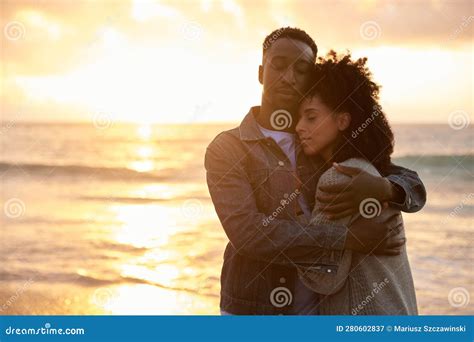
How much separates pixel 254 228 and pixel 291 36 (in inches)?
38.5

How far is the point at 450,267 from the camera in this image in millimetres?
7836

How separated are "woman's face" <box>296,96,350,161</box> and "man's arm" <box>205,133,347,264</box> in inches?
Answer: 13.6

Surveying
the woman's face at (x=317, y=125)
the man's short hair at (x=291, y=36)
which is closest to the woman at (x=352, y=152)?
the woman's face at (x=317, y=125)

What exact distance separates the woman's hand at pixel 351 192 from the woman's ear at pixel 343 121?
0.99 ft

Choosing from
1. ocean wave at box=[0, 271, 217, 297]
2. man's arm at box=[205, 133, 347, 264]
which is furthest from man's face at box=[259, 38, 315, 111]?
ocean wave at box=[0, 271, 217, 297]

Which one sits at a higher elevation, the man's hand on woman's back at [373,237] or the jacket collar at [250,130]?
the jacket collar at [250,130]

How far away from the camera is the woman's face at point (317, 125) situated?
321 centimetres

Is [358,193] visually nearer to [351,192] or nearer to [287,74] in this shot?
[351,192]

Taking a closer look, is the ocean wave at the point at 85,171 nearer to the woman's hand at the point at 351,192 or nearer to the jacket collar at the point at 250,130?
the jacket collar at the point at 250,130

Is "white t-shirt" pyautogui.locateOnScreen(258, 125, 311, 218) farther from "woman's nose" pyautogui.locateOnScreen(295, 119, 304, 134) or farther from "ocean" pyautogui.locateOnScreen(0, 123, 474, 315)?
"ocean" pyautogui.locateOnScreen(0, 123, 474, 315)

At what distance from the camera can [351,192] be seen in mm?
2914

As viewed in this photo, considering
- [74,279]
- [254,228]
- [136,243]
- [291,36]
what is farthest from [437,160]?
[254,228]

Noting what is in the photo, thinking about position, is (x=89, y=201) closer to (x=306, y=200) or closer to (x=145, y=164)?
(x=145, y=164)

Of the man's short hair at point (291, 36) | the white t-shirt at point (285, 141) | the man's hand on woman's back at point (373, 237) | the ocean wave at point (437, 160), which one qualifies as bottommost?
the man's hand on woman's back at point (373, 237)
